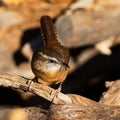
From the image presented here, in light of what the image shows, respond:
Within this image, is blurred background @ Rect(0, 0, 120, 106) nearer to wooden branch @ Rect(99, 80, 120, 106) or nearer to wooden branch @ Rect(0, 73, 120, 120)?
wooden branch @ Rect(99, 80, 120, 106)

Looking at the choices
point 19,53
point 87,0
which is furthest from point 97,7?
point 19,53

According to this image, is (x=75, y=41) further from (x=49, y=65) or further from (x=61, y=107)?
(x=61, y=107)

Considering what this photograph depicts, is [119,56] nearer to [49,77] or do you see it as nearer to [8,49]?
[8,49]

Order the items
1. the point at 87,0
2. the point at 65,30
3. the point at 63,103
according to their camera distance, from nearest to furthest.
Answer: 1. the point at 63,103
2. the point at 65,30
3. the point at 87,0

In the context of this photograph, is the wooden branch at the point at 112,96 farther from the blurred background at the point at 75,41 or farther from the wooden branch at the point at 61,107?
the blurred background at the point at 75,41

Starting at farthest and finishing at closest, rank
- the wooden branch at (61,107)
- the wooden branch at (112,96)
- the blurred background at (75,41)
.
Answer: the blurred background at (75,41) < the wooden branch at (112,96) < the wooden branch at (61,107)

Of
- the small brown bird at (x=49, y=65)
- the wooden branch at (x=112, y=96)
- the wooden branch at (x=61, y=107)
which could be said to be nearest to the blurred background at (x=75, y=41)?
the wooden branch at (x=112, y=96)

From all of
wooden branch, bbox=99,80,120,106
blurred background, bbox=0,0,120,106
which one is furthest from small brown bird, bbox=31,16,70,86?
blurred background, bbox=0,0,120,106

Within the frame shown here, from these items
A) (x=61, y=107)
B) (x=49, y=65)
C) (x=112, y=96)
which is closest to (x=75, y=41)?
(x=112, y=96)
